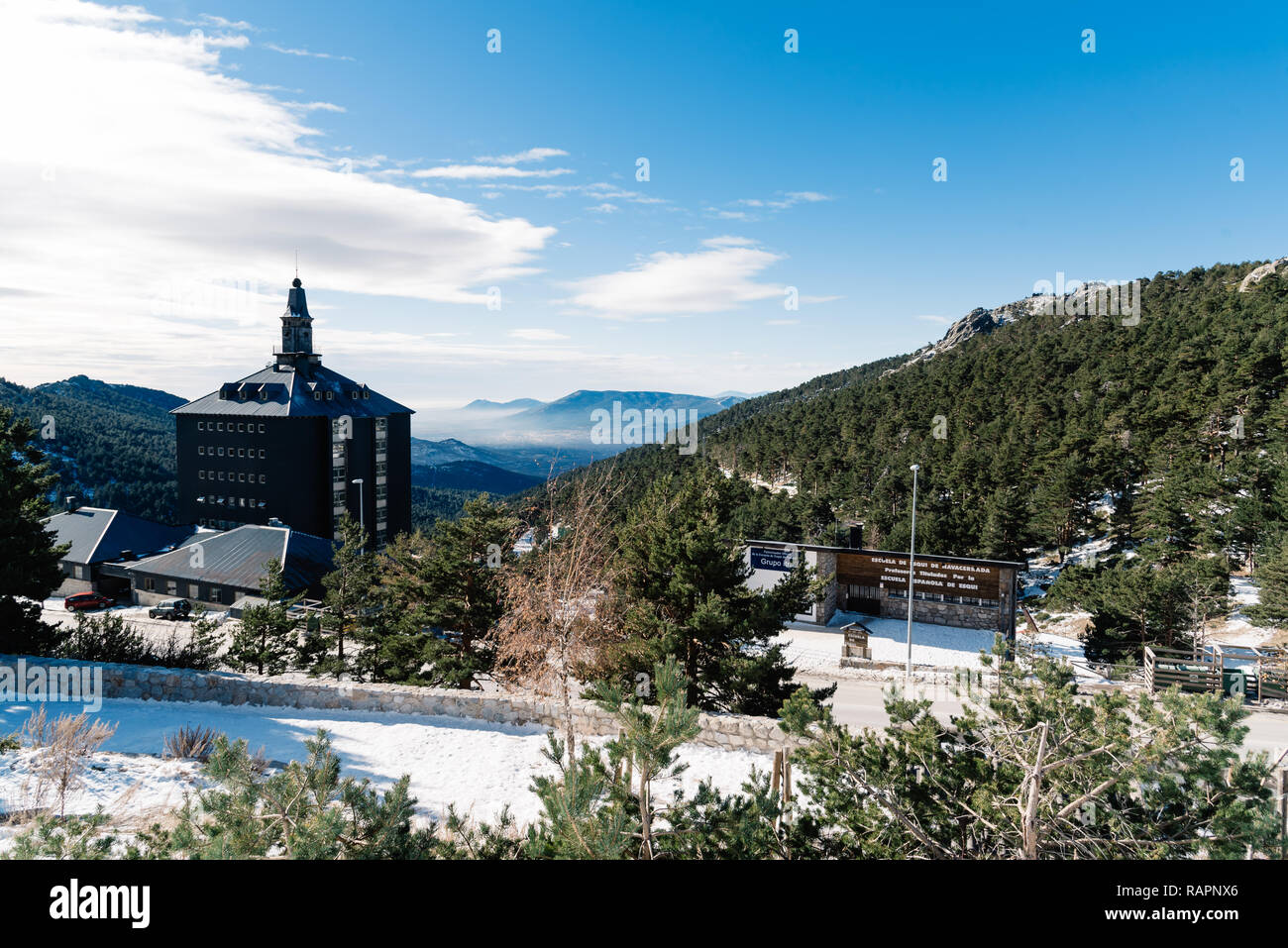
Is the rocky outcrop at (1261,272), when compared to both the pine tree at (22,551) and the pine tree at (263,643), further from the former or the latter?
the pine tree at (22,551)

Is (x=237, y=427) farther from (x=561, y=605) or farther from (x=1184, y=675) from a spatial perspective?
(x=1184, y=675)

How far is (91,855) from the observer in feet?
13.2

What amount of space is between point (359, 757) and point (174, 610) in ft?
92.0

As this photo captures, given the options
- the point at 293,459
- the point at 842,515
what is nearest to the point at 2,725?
the point at 293,459

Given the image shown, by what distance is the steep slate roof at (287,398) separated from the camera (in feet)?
148

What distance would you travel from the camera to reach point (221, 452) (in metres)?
46.8

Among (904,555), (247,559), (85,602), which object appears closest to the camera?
(904,555)

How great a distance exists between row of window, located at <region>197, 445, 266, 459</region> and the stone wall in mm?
36222

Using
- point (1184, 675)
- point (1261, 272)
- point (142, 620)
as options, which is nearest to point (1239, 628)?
point (1184, 675)

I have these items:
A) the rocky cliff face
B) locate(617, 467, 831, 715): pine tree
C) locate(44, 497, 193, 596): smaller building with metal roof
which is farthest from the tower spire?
the rocky cliff face

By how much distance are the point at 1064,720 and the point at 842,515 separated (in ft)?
158

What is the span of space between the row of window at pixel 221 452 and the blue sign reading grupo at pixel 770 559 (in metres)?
35.8
